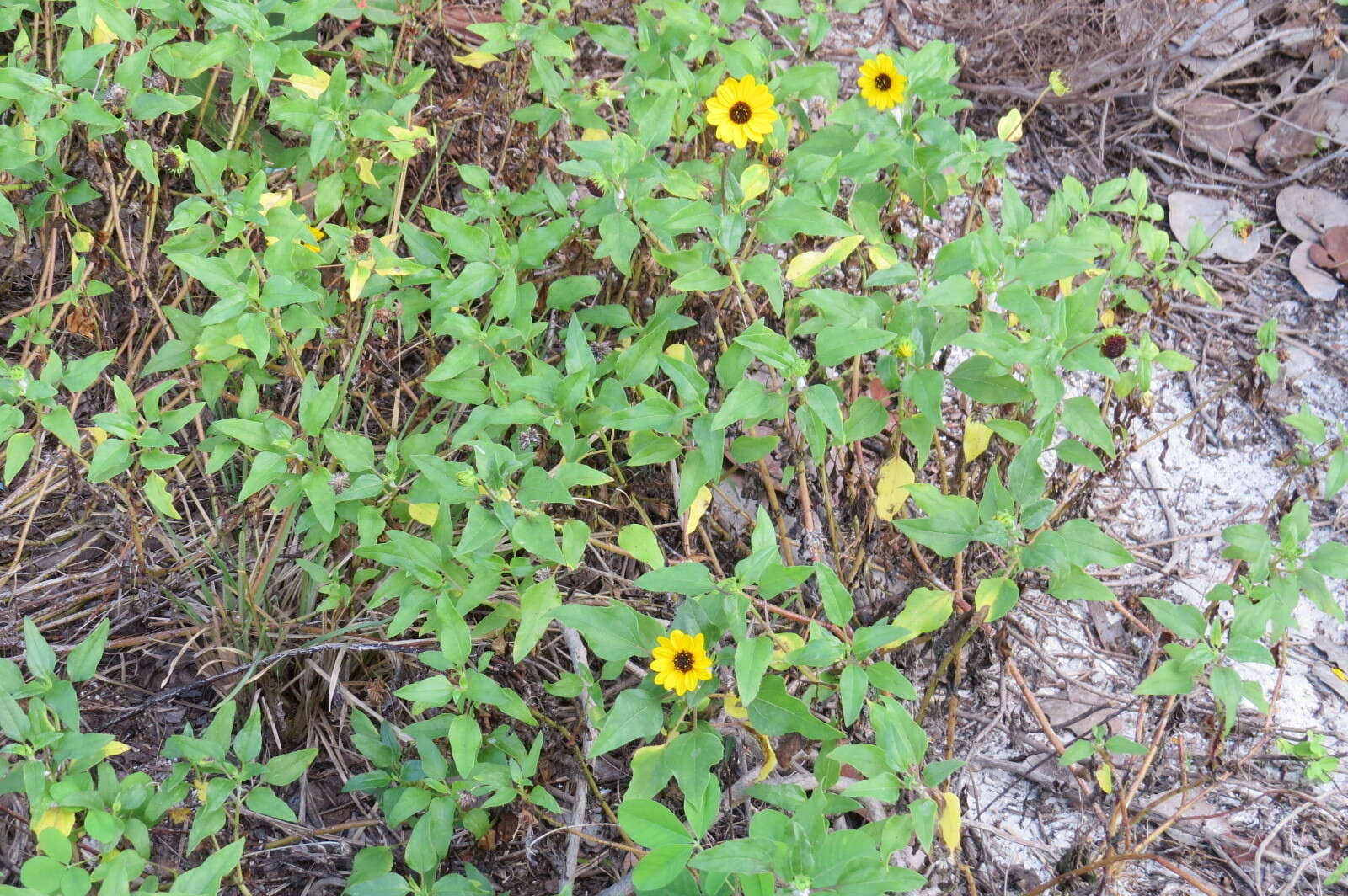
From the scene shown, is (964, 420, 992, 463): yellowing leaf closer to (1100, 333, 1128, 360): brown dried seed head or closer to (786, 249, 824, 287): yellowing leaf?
(1100, 333, 1128, 360): brown dried seed head

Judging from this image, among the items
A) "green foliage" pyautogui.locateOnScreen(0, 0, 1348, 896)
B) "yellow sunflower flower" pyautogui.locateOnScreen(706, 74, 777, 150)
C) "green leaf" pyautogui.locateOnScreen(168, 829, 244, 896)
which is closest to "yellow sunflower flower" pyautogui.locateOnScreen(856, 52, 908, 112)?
"green foliage" pyautogui.locateOnScreen(0, 0, 1348, 896)

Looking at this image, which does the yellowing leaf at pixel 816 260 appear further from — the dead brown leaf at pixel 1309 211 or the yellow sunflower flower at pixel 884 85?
the dead brown leaf at pixel 1309 211

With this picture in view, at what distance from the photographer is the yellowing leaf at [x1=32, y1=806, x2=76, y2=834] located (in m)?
1.67

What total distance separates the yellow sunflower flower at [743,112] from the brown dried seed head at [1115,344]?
33.8 inches

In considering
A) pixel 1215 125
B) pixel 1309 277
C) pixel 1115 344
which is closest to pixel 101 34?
pixel 1115 344

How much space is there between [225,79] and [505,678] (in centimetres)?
199

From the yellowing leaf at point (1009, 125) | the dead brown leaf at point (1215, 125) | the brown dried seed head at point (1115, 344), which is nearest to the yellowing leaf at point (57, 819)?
the brown dried seed head at point (1115, 344)

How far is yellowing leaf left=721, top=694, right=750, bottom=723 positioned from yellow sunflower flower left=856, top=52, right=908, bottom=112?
143 centimetres

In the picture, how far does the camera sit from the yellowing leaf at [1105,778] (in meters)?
1.96

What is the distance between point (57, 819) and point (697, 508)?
128 cm

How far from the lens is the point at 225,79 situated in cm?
289

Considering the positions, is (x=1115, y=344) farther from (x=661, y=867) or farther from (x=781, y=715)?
(x=661, y=867)

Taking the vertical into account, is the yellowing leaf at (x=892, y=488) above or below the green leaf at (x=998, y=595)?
below

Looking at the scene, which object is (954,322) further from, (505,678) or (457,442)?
(505,678)
